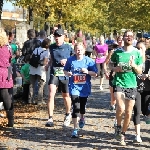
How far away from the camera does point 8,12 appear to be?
395 feet

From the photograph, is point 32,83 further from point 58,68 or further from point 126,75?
point 126,75

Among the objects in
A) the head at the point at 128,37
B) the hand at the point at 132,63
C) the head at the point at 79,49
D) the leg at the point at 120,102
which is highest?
the head at the point at 128,37

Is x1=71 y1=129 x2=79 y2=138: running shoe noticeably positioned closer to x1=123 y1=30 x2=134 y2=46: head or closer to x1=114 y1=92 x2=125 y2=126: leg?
x1=114 y1=92 x2=125 y2=126: leg

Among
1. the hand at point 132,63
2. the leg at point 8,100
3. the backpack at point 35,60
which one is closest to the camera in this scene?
the hand at point 132,63

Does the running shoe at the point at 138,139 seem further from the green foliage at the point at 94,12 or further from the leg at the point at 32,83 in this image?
the green foliage at the point at 94,12

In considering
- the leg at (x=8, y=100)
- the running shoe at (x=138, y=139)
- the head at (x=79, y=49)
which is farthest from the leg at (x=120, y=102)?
the leg at (x=8, y=100)

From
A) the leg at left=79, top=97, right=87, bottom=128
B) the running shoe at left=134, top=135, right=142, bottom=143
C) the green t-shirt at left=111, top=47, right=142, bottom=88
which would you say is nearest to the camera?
the green t-shirt at left=111, top=47, right=142, bottom=88

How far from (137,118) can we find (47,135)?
5.71 ft

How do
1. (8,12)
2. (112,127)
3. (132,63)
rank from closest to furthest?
1. (132,63)
2. (112,127)
3. (8,12)

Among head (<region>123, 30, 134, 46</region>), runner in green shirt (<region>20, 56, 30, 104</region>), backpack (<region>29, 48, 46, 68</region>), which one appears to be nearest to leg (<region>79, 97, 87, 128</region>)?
head (<region>123, 30, 134, 46</region>)

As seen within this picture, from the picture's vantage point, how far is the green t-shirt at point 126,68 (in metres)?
7.55

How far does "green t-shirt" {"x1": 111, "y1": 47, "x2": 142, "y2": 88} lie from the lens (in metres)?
7.55

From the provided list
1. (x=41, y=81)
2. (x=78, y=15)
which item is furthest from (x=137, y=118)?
(x=78, y=15)

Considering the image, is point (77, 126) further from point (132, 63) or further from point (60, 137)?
point (132, 63)
